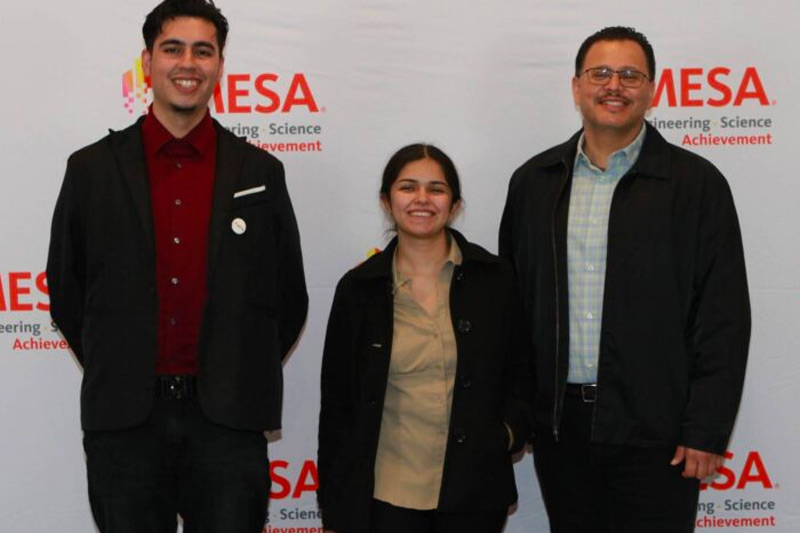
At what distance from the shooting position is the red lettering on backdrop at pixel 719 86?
3281 mm

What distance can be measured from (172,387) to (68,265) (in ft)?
1.43

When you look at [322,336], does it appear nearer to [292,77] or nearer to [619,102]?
[292,77]

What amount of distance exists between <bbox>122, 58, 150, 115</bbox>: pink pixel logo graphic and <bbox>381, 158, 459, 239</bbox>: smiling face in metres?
1.18

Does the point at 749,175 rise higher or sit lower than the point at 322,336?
higher

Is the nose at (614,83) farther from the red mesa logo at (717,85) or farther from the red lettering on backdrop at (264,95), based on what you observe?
the red lettering on backdrop at (264,95)

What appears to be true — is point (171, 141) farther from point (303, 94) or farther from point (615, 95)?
point (615, 95)

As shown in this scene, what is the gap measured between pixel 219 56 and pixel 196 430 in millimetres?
989

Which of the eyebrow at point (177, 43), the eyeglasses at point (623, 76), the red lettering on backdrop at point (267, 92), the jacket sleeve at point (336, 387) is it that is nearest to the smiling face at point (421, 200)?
the jacket sleeve at point (336, 387)

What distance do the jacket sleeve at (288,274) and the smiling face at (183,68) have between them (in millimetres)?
294

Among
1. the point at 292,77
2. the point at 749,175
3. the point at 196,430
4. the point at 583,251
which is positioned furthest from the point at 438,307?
the point at 749,175

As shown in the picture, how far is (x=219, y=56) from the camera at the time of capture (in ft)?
8.30

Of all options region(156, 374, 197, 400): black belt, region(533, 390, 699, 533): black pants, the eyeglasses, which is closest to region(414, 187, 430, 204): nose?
the eyeglasses

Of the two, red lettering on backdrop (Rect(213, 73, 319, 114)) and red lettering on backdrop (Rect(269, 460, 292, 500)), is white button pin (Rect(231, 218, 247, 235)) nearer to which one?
red lettering on backdrop (Rect(213, 73, 319, 114))

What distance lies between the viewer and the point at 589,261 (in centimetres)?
248
